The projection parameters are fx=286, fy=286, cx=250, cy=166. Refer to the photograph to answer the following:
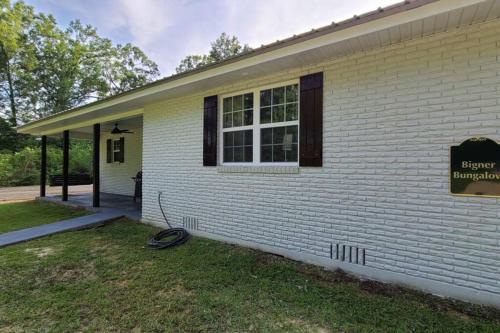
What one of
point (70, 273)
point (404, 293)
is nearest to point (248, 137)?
point (404, 293)

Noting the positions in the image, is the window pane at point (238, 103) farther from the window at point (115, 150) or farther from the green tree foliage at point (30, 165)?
the green tree foliage at point (30, 165)

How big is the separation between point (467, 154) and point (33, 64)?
30591 mm

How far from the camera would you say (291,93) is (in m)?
4.52

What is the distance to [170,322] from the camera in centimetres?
281

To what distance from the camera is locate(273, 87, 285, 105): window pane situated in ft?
15.1

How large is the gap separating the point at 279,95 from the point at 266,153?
0.98 m

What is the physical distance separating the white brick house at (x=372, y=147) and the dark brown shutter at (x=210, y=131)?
3.4 inches

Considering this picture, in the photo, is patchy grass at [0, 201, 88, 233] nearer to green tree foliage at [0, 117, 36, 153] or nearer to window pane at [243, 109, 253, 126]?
window pane at [243, 109, 253, 126]

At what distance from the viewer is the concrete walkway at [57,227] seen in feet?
18.9

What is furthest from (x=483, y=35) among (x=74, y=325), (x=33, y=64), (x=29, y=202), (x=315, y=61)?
(x=33, y=64)

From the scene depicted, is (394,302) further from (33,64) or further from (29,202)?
(33,64)

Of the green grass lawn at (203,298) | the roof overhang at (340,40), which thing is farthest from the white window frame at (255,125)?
the green grass lawn at (203,298)

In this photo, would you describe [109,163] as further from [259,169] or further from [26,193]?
[259,169]

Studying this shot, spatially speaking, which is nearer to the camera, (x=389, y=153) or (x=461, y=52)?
(x=461, y=52)
